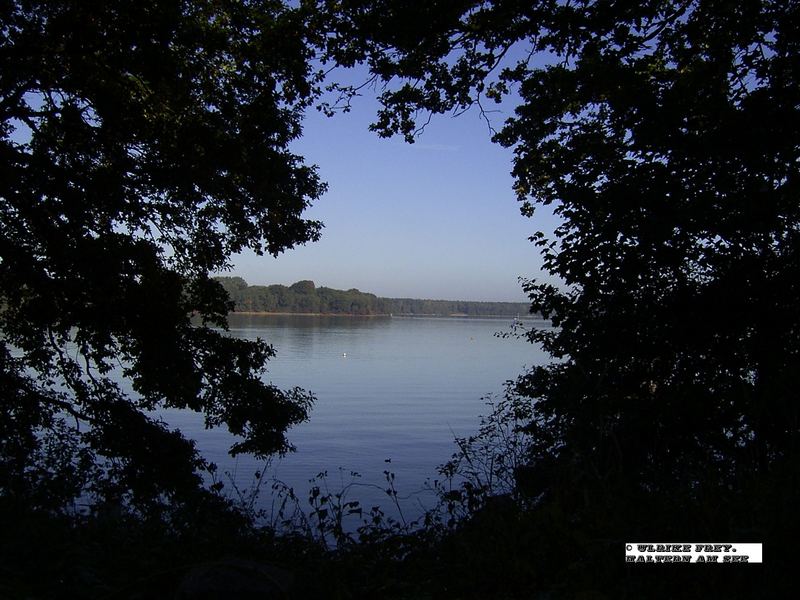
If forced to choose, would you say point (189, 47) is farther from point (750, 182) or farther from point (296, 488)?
point (296, 488)

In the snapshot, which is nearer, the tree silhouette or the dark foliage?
the dark foliage

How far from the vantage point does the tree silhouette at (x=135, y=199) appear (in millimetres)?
9594

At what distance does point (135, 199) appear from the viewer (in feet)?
35.1

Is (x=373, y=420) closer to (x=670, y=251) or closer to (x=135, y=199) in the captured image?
(x=135, y=199)

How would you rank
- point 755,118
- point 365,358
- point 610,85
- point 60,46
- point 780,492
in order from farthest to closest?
point 365,358, point 60,46, point 610,85, point 755,118, point 780,492

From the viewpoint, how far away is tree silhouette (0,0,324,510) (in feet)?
31.5

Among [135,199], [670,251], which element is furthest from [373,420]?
[670,251]

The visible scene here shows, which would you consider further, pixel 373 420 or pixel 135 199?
pixel 373 420

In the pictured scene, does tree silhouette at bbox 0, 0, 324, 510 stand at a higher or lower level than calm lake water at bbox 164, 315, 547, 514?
higher

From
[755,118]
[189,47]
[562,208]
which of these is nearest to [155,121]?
[189,47]

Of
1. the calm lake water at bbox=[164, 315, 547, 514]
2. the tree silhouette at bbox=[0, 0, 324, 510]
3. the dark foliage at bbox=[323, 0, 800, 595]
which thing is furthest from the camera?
the calm lake water at bbox=[164, 315, 547, 514]

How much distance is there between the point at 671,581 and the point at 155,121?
8.96 m

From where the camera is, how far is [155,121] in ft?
32.2

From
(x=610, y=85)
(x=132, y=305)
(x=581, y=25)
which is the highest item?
(x=581, y=25)
